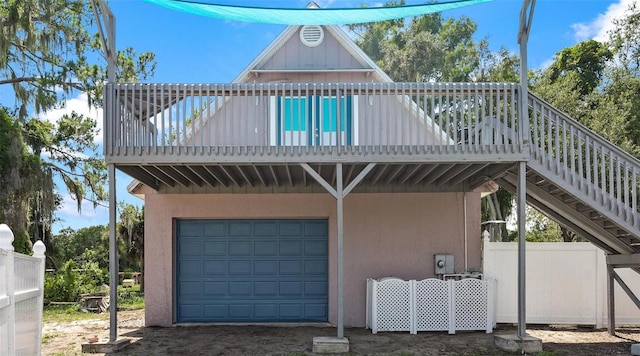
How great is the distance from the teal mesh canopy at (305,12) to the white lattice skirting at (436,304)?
14.4 ft

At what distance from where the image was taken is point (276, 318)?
413 inches

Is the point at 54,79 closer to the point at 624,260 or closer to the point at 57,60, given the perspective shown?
the point at 57,60

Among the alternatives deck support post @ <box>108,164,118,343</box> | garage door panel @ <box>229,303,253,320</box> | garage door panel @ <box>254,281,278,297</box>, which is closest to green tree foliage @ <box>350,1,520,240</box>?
garage door panel @ <box>254,281,278,297</box>

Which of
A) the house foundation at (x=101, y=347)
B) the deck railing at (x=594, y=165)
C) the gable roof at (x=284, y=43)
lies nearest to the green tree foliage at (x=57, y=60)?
the gable roof at (x=284, y=43)

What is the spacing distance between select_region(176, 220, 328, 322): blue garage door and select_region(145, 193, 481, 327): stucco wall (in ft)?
0.80

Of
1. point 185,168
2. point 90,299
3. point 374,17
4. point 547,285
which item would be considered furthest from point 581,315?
point 90,299

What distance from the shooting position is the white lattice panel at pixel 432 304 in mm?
9219

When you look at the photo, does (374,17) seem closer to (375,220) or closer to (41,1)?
(375,220)

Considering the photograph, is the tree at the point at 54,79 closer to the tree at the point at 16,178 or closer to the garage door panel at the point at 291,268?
the tree at the point at 16,178

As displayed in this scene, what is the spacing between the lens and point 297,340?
28.8 feet

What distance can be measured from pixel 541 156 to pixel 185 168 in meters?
5.36

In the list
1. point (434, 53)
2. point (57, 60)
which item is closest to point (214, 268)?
point (57, 60)

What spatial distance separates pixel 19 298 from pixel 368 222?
245 inches

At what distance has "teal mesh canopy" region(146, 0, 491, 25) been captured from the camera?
891 cm
